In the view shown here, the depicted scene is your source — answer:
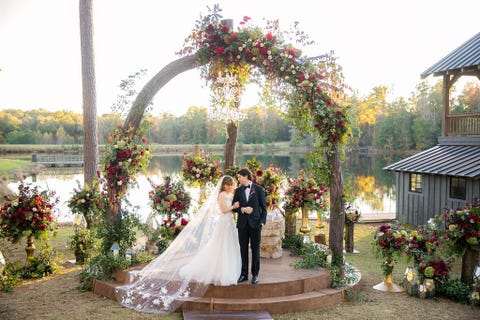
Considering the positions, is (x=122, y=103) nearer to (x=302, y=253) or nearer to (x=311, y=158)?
(x=311, y=158)

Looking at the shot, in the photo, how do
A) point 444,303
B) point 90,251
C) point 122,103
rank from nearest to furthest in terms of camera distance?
point 444,303, point 122,103, point 90,251

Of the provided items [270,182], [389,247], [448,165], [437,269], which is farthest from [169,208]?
[448,165]

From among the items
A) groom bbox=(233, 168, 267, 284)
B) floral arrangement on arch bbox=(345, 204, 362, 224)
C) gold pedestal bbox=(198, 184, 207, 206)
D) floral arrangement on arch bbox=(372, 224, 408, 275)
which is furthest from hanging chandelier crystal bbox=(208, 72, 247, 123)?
floral arrangement on arch bbox=(372, 224, 408, 275)

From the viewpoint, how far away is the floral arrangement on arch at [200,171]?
33.7ft

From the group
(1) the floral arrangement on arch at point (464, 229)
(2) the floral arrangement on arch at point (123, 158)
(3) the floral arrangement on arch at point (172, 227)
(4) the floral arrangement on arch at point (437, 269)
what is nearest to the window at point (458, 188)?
(1) the floral arrangement on arch at point (464, 229)

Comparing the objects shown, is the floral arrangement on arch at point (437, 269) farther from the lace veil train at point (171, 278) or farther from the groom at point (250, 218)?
the lace veil train at point (171, 278)

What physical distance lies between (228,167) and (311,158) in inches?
116

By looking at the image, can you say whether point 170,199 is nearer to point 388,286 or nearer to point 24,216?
point 24,216

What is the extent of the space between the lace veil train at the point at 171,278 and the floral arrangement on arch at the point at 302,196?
8.53 ft

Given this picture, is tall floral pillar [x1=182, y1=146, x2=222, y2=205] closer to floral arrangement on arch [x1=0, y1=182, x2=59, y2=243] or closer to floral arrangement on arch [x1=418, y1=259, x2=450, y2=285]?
floral arrangement on arch [x1=0, y1=182, x2=59, y2=243]

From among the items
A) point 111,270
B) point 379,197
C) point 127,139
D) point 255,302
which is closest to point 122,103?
point 127,139

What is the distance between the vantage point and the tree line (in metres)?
51.7

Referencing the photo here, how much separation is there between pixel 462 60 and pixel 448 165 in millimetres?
3623

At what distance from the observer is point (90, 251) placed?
30.9 ft
